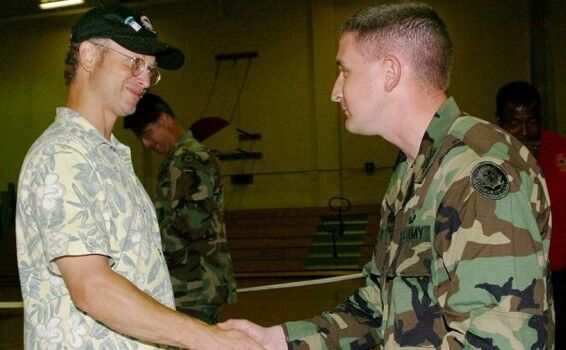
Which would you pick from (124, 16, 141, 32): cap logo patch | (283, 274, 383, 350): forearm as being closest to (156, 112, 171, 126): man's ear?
(124, 16, 141, 32): cap logo patch

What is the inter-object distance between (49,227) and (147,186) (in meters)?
13.2

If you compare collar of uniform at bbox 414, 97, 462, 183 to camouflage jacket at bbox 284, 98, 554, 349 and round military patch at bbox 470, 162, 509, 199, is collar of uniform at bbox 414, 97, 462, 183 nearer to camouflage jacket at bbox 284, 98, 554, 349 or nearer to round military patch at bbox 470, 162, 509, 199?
camouflage jacket at bbox 284, 98, 554, 349

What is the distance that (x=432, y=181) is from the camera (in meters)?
1.53

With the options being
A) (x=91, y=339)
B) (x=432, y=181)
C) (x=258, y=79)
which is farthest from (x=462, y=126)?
(x=258, y=79)

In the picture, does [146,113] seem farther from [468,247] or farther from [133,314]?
[468,247]

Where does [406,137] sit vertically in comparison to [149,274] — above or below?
above

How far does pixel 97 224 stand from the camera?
5.65ft

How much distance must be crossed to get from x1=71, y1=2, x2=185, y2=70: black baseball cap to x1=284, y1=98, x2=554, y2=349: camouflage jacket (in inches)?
31.4

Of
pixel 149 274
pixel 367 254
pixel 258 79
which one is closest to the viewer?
pixel 149 274

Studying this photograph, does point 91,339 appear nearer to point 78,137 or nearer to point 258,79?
point 78,137

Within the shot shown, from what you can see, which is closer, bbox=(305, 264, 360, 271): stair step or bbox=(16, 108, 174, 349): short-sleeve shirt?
bbox=(16, 108, 174, 349): short-sleeve shirt

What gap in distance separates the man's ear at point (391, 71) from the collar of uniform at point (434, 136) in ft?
0.38

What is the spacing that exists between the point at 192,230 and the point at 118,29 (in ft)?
6.72

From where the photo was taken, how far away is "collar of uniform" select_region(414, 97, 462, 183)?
1594 mm
